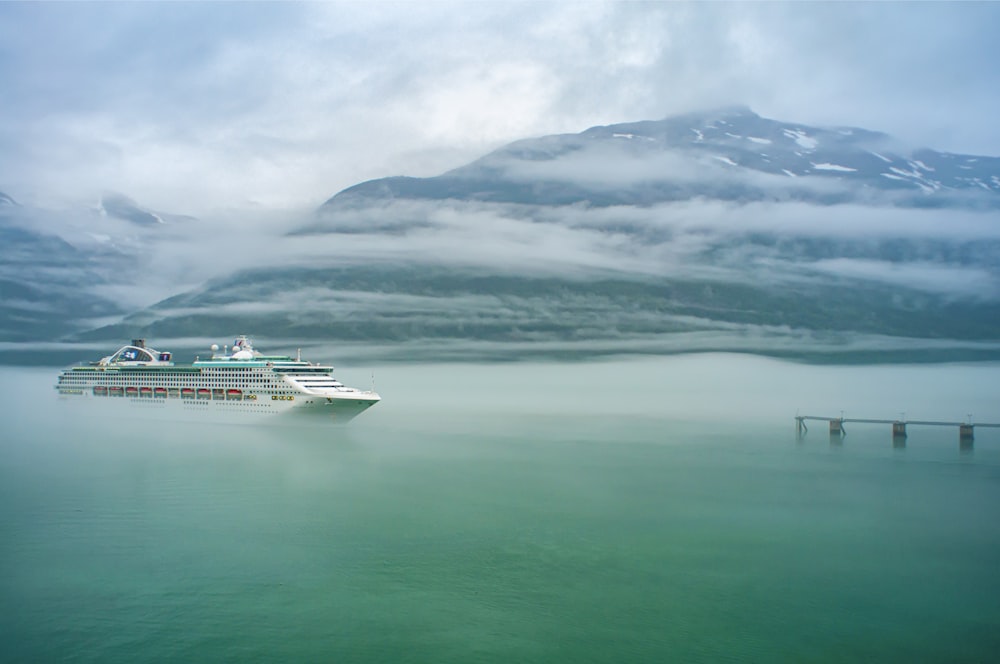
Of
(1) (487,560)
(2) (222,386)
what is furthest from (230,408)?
(1) (487,560)

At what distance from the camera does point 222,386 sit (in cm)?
4528

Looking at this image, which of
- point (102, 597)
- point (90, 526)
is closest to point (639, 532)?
point (102, 597)

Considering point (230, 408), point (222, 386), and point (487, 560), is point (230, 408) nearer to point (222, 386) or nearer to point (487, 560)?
point (222, 386)

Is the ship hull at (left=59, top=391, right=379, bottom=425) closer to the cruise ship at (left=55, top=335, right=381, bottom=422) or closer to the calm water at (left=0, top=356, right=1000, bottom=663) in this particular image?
the cruise ship at (left=55, top=335, right=381, bottom=422)

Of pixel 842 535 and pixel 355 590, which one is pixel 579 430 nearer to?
pixel 842 535

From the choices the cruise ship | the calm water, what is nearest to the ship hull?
the cruise ship

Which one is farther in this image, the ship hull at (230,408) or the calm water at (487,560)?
the ship hull at (230,408)

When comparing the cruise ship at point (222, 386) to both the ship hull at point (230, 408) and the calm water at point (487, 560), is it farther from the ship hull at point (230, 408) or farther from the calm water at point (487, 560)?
the calm water at point (487, 560)

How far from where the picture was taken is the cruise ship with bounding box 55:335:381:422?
39875mm

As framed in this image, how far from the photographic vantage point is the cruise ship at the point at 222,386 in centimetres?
3988

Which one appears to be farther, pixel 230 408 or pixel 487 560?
pixel 230 408

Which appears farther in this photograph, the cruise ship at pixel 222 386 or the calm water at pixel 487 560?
the cruise ship at pixel 222 386

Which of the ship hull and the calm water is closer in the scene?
the calm water

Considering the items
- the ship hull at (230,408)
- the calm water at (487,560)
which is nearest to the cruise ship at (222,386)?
the ship hull at (230,408)
